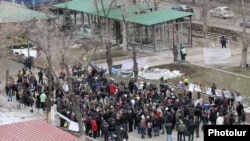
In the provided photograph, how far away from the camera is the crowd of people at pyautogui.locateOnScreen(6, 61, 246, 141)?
1133 inches

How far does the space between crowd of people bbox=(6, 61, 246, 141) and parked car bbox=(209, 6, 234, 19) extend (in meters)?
24.8

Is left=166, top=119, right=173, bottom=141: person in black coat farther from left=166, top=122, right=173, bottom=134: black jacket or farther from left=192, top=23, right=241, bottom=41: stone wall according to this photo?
left=192, top=23, right=241, bottom=41: stone wall

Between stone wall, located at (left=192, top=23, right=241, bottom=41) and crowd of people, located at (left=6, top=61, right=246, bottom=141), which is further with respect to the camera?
stone wall, located at (left=192, top=23, right=241, bottom=41)

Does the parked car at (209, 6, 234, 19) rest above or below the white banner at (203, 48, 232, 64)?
above

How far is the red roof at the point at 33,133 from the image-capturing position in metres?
24.5

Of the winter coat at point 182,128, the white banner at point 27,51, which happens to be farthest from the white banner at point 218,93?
the white banner at point 27,51

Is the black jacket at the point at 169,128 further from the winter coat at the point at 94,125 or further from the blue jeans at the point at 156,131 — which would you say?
the winter coat at the point at 94,125

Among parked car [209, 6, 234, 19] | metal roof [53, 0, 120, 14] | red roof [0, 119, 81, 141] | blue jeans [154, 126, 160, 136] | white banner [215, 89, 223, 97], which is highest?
metal roof [53, 0, 120, 14]

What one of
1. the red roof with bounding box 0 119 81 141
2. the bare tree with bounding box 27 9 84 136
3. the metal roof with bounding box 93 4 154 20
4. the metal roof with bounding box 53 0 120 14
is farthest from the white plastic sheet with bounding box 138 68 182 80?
the red roof with bounding box 0 119 81 141

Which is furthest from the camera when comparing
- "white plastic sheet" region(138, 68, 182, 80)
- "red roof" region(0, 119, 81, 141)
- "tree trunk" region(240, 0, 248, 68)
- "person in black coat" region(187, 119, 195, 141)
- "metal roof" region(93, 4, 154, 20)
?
"metal roof" region(93, 4, 154, 20)

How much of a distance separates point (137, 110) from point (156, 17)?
18198 millimetres

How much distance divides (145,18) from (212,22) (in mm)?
11789

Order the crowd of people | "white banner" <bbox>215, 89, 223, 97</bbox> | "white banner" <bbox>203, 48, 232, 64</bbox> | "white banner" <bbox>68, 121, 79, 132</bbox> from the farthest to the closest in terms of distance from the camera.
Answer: "white banner" <bbox>203, 48, 232, 64</bbox> < "white banner" <bbox>215, 89, 223, 97</bbox> < "white banner" <bbox>68, 121, 79, 132</bbox> < the crowd of people

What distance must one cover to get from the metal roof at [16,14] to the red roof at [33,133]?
812 inches
